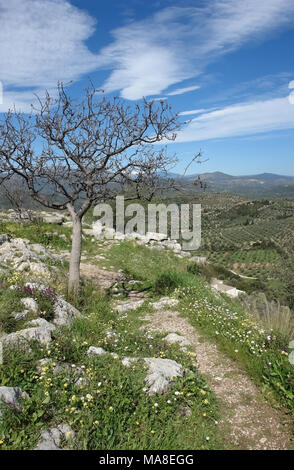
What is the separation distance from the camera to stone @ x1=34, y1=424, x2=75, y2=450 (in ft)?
10.1

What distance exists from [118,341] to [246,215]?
14074 cm

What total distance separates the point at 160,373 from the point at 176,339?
2105 millimetres

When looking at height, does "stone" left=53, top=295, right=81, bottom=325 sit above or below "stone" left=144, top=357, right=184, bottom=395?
above

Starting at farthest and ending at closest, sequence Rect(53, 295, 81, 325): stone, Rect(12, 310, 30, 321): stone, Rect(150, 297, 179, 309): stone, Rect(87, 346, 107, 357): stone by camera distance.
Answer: Rect(150, 297, 179, 309): stone
Rect(53, 295, 81, 325): stone
Rect(12, 310, 30, 321): stone
Rect(87, 346, 107, 357): stone

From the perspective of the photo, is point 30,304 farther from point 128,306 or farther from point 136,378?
point 128,306

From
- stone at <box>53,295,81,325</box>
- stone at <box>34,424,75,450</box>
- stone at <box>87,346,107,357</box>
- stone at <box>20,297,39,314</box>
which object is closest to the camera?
stone at <box>34,424,75,450</box>

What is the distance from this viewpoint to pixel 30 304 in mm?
6094

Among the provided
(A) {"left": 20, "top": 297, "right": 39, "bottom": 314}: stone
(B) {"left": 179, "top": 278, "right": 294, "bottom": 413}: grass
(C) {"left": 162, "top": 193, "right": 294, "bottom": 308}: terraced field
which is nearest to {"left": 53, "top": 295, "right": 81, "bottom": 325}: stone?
(A) {"left": 20, "top": 297, "right": 39, "bottom": 314}: stone

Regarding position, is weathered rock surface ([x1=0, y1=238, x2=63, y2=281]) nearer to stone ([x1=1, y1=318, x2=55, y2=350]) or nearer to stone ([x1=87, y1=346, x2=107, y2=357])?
stone ([x1=1, y1=318, x2=55, y2=350])

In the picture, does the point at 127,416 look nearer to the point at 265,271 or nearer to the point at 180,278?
the point at 180,278

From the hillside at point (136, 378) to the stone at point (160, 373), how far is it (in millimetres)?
17

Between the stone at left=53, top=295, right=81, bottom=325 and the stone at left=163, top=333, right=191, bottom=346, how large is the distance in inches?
89.0

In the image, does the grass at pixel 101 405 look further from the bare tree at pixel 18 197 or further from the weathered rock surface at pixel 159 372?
the bare tree at pixel 18 197

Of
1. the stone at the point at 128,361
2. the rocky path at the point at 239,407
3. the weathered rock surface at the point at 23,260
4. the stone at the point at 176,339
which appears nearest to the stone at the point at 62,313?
the weathered rock surface at the point at 23,260
